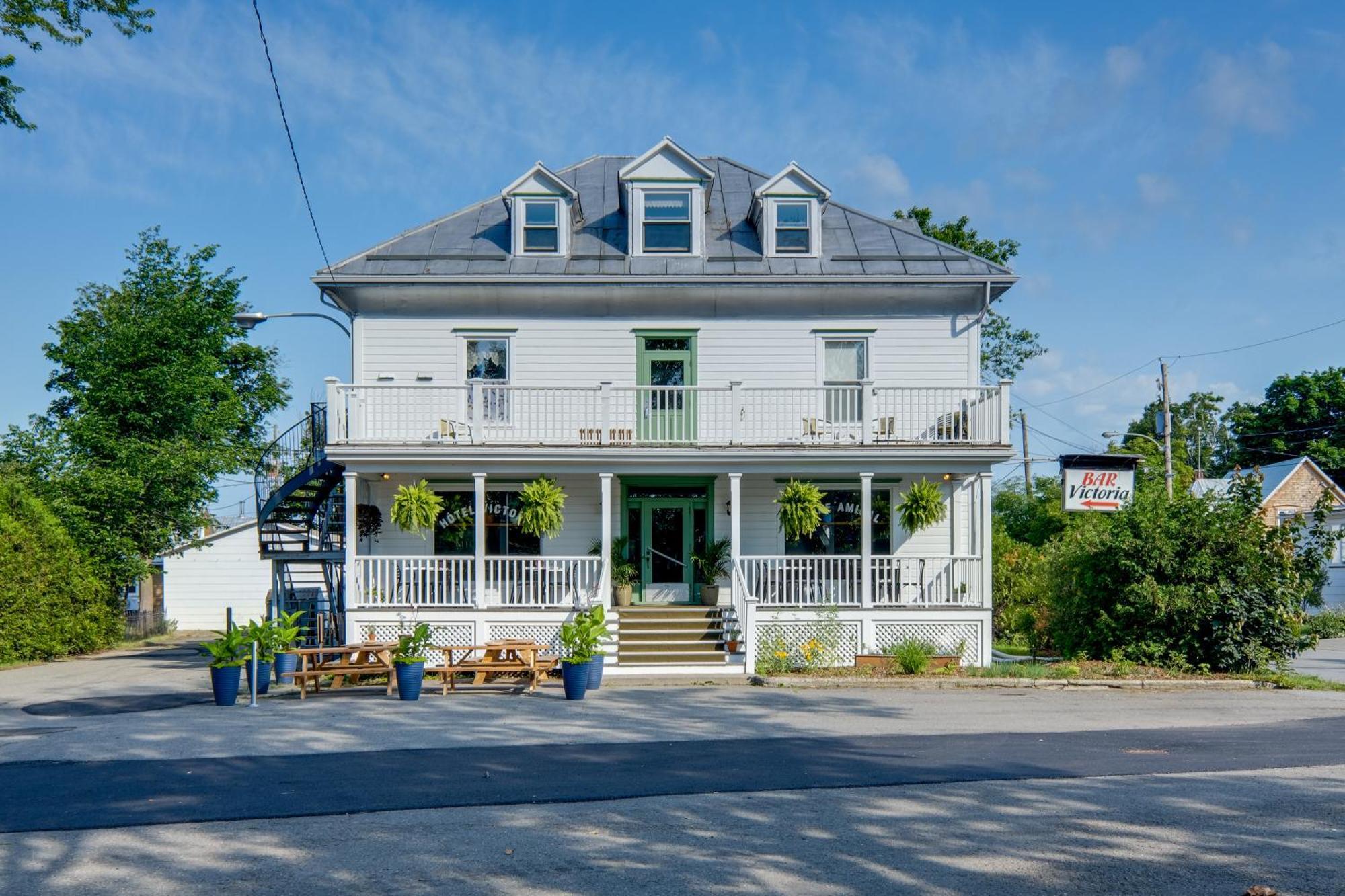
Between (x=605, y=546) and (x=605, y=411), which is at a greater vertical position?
(x=605, y=411)

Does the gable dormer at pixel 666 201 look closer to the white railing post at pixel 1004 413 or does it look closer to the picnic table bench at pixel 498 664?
the white railing post at pixel 1004 413

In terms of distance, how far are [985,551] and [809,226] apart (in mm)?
6818

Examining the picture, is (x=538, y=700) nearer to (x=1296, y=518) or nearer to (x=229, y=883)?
(x=229, y=883)

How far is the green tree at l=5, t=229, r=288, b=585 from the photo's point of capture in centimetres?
2805

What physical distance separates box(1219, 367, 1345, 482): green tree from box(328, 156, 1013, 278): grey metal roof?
46090mm

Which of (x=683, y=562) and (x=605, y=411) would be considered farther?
(x=683, y=562)

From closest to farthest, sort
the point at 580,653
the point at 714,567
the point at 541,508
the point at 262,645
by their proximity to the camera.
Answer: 1. the point at 580,653
2. the point at 262,645
3. the point at 541,508
4. the point at 714,567

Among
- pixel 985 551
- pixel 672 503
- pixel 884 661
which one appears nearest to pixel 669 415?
pixel 672 503

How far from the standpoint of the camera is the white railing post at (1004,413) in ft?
59.2

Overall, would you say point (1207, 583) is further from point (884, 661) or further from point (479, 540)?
point (479, 540)

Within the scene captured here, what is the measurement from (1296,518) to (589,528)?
11864mm

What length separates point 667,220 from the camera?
2033cm

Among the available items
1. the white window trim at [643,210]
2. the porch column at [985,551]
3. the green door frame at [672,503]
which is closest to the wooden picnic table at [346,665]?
the green door frame at [672,503]

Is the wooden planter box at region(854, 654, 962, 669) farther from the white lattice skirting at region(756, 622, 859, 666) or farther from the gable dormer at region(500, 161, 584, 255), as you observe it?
the gable dormer at region(500, 161, 584, 255)
